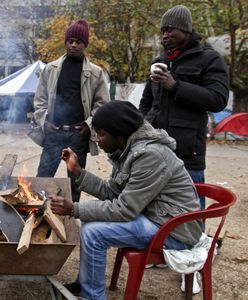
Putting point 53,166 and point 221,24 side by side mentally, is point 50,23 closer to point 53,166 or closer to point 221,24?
point 221,24

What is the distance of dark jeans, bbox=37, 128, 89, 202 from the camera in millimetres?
4211

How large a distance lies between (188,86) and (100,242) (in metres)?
1.36

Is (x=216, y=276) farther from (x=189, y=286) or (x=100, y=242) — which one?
(x=100, y=242)

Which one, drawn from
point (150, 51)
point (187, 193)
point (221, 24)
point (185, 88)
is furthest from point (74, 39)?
point (150, 51)

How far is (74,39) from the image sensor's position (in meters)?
4.14

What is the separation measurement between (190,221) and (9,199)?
1.28m

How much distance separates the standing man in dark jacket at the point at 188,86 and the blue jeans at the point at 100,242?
91 centimetres

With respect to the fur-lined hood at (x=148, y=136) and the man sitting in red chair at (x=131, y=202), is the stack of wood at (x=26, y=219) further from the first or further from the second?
the fur-lined hood at (x=148, y=136)

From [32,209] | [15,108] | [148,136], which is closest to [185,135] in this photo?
[148,136]

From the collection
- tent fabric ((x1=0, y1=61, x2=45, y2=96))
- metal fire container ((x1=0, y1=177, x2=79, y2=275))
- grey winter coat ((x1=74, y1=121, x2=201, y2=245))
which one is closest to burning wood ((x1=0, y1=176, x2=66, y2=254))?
metal fire container ((x1=0, y1=177, x2=79, y2=275))

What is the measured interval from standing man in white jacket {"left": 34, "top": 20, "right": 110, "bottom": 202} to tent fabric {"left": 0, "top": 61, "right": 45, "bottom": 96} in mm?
8919

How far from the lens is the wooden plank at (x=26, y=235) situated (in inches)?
89.7

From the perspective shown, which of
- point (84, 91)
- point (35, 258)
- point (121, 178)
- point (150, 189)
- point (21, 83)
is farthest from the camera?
point (21, 83)

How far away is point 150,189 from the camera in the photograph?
103 inches
